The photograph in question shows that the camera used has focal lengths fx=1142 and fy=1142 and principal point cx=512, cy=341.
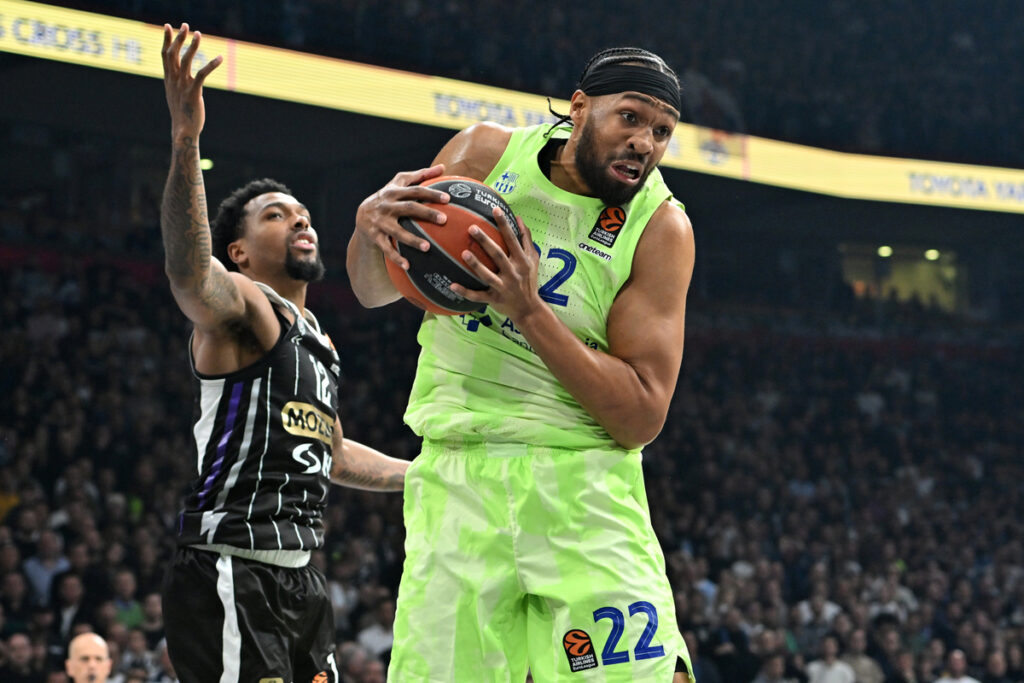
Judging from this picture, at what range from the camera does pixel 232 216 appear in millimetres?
4105

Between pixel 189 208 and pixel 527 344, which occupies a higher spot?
pixel 189 208

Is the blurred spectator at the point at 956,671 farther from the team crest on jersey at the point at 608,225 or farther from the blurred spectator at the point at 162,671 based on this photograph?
the team crest on jersey at the point at 608,225

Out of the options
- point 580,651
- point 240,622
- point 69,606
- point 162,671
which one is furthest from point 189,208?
point 69,606

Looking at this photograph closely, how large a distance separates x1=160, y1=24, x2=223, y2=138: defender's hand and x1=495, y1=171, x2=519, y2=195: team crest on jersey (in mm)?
795

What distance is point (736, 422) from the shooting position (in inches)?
599

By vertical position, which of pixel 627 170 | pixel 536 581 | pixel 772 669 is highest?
pixel 627 170

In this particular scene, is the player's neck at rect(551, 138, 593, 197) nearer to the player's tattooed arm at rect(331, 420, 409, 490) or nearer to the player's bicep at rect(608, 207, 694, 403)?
the player's bicep at rect(608, 207, 694, 403)

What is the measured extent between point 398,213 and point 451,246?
0.16m

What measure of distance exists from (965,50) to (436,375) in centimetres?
1848

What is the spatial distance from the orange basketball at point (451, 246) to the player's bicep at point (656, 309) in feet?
1.03

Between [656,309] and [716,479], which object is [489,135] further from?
[716,479]

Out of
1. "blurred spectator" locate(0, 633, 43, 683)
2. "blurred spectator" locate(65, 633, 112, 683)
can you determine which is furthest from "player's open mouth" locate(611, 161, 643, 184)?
"blurred spectator" locate(0, 633, 43, 683)

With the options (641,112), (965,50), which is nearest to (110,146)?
(641,112)

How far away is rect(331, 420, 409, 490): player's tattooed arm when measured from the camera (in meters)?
3.97
